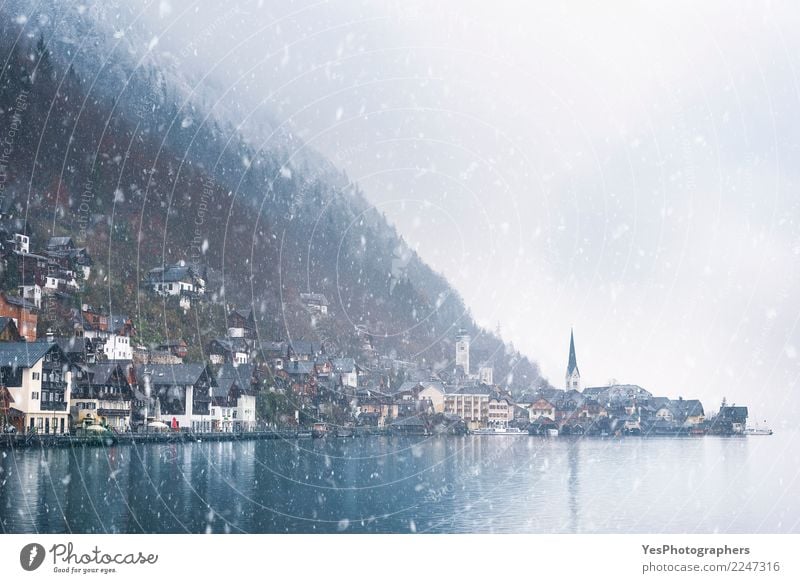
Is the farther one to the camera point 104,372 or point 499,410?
point 499,410

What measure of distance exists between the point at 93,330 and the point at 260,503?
526 inches

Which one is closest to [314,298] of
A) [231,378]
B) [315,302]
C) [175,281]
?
[315,302]

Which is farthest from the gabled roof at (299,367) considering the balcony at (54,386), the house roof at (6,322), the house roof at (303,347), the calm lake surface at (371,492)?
the house roof at (6,322)

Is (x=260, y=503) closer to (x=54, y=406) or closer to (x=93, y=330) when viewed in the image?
(x=54, y=406)

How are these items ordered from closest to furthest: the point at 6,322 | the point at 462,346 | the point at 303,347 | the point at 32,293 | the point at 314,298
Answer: the point at 6,322, the point at 32,293, the point at 314,298, the point at 303,347, the point at 462,346

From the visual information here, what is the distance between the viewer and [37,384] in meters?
21.1

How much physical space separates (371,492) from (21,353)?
1054 cm

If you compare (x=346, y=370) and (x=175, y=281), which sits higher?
(x=175, y=281)

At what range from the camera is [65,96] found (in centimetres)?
3641

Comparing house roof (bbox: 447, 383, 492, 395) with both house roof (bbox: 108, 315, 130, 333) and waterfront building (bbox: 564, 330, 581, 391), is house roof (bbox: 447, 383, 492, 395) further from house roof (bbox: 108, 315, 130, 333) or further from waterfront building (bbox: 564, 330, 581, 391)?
house roof (bbox: 108, 315, 130, 333)

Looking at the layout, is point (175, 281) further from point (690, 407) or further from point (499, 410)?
point (690, 407)

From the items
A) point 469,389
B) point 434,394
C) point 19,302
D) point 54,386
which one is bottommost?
point 434,394

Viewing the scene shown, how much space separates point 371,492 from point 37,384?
10282 mm

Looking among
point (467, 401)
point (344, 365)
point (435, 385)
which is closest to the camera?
point (344, 365)
